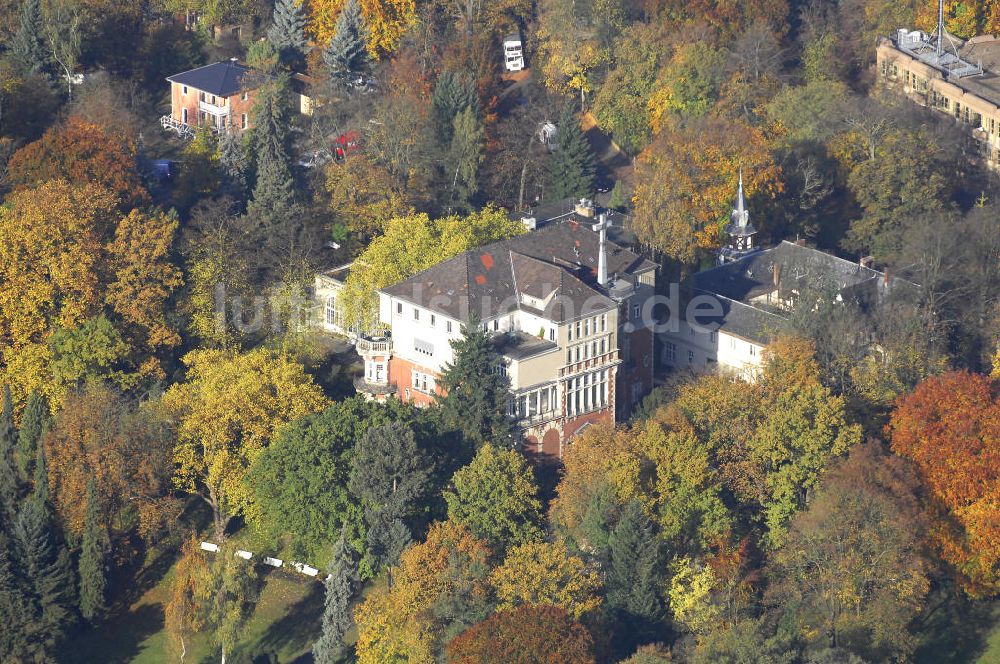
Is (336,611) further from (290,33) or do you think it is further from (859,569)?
(290,33)

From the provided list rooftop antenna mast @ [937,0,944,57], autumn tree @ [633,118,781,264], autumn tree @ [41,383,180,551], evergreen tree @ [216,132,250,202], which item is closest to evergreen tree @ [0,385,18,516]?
autumn tree @ [41,383,180,551]

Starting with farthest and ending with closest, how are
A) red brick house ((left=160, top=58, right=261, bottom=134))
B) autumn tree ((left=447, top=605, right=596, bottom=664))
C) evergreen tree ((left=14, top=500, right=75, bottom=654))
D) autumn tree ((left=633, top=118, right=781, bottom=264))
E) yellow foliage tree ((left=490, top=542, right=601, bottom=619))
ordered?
red brick house ((left=160, top=58, right=261, bottom=134)) < autumn tree ((left=633, top=118, right=781, bottom=264)) < evergreen tree ((left=14, top=500, right=75, bottom=654)) < yellow foliage tree ((left=490, top=542, right=601, bottom=619)) < autumn tree ((left=447, top=605, right=596, bottom=664))

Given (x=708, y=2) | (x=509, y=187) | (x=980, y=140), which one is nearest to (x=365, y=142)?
(x=509, y=187)

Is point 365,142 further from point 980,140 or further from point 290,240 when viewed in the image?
point 980,140

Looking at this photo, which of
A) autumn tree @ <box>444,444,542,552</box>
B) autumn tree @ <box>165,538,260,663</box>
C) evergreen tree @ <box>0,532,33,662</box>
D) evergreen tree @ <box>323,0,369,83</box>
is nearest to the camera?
autumn tree @ <box>165,538,260,663</box>

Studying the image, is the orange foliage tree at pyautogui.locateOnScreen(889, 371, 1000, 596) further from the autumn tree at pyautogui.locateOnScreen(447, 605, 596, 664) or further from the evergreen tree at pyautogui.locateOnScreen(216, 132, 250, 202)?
the evergreen tree at pyautogui.locateOnScreen(216, 132, 250, 202)

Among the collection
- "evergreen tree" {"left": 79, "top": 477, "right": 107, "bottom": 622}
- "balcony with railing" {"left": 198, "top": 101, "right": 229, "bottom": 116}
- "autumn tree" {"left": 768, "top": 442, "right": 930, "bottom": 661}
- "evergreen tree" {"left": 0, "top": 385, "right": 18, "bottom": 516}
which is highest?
"balcony with railing" {"left": 198, "top": 101, "right": 229, "bottom": 116}

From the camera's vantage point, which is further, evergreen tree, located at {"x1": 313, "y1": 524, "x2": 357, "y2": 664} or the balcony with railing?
the balcony with railing
